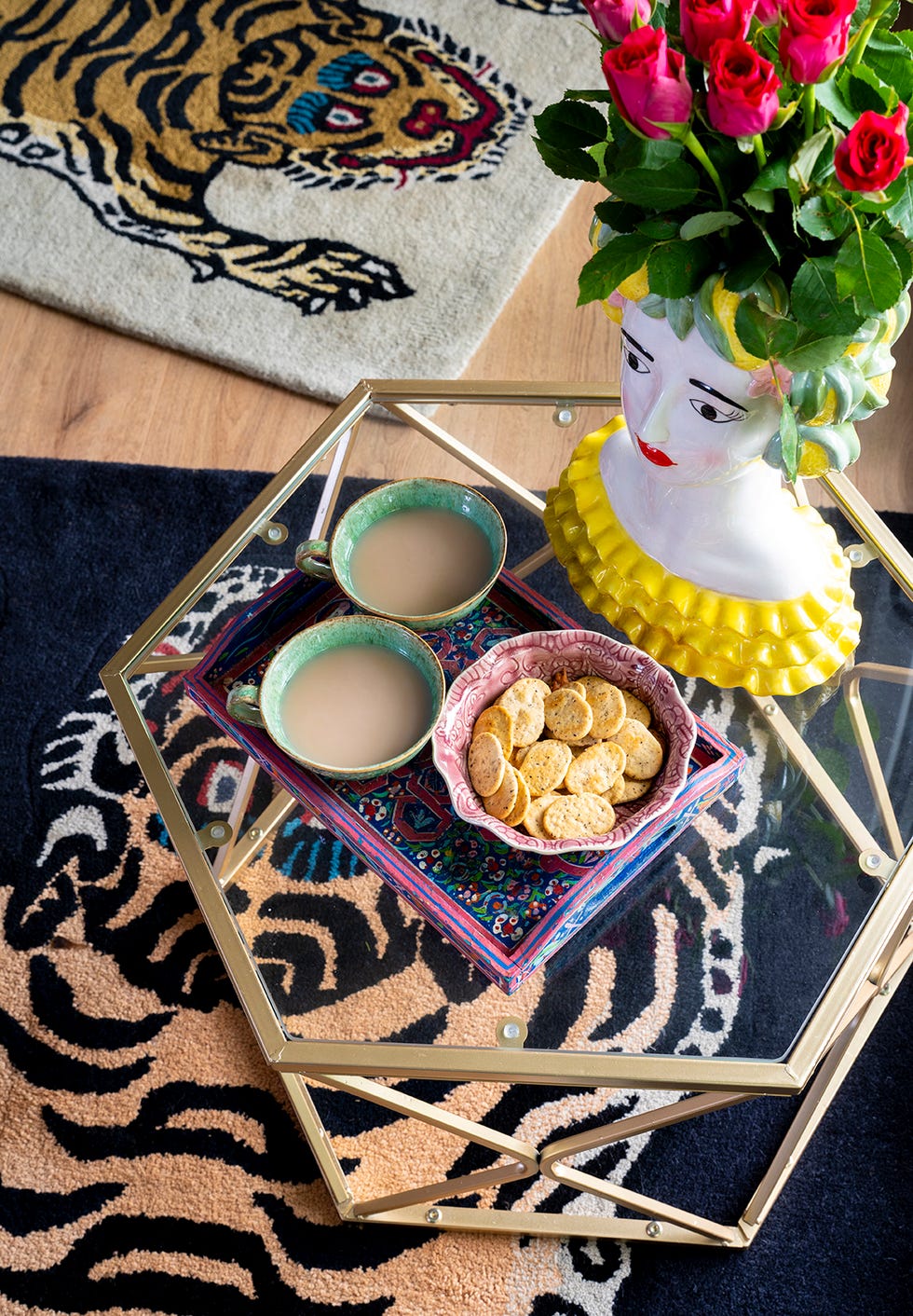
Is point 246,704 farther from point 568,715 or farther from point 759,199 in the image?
point 759,199

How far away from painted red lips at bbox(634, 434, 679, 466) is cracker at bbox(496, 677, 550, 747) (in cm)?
18

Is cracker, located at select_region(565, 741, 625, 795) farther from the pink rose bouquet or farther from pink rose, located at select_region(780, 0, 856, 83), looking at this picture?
pink rose, located at select_region(780, 0, 856, 83)

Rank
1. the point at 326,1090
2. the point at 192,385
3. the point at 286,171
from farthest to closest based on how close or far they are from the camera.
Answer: the point at 286,171 < the point at 192,385 < the point at 326,1090

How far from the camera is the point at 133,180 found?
6.11 feet

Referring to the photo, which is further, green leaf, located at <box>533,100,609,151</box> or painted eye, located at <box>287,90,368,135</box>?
painted eye, located at <box>287,90,368,135</box>

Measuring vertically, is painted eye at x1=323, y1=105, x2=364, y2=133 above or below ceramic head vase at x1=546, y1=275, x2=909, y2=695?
below

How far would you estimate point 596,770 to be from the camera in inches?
31.1

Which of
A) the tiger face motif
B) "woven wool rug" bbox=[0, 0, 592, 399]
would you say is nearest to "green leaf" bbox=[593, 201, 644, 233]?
"woven wool rug" bbox=[0, 0, 592, 399]

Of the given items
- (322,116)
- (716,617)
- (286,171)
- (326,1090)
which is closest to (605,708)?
(716,617)

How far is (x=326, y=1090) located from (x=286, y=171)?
143 centimetres

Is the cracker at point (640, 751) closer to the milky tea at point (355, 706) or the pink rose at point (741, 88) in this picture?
the milky tea at point (355, 706)

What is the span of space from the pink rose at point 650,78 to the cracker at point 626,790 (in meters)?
0.41

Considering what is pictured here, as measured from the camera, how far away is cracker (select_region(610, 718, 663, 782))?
799 mm

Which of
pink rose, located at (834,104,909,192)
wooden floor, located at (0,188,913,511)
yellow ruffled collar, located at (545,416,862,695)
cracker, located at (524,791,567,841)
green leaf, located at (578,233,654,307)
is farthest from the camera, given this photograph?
wooden floor, located at (0,188,913,511)
